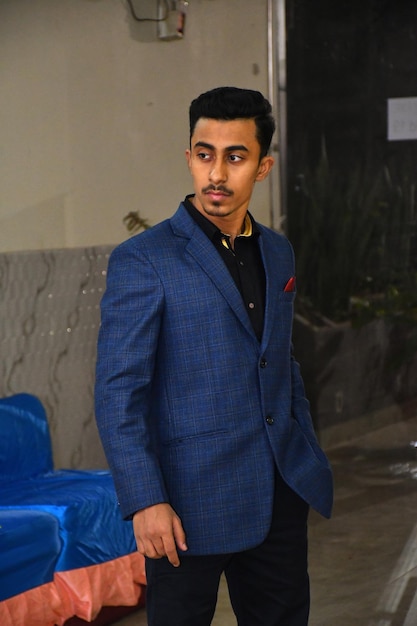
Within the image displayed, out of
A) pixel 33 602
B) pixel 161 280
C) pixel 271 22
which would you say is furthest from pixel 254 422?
pixel 271 22

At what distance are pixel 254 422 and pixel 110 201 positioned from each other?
8.17 feet

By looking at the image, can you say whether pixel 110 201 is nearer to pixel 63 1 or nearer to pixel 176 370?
pixel 63 1

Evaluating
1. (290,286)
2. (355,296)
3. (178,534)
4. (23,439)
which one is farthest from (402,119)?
(178,534)

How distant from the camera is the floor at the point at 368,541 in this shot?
10.8 ft

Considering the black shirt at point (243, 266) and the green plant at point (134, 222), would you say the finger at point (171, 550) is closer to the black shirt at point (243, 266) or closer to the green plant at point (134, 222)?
the black shirt at point (243, 266)

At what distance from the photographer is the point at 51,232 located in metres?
4.05

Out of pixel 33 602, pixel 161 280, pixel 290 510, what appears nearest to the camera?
pixel 161 280

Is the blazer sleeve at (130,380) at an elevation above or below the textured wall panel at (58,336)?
above

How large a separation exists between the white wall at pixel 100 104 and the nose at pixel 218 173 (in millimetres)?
2095

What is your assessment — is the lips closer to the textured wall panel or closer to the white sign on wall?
the textured wall panel

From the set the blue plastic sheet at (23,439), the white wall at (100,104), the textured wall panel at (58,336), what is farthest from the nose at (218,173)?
the white wall at (100,104)

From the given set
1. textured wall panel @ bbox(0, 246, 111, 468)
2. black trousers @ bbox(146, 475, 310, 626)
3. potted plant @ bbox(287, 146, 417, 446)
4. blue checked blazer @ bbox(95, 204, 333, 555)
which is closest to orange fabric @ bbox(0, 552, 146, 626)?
textured wall panel @ bbox(0, 246, 111, 468)

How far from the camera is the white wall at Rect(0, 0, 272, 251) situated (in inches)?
155

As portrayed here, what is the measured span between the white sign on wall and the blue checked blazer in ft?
10.2
